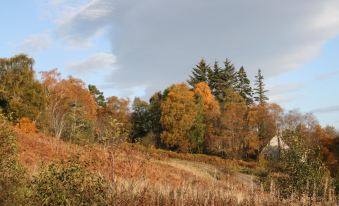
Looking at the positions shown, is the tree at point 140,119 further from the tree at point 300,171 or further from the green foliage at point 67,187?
the green foliage at point 67,187

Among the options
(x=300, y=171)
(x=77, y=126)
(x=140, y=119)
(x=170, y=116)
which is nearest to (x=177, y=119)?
(x=170, y=116)

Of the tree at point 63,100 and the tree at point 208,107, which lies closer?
the tree at point 63,100

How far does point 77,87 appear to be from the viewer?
241ft

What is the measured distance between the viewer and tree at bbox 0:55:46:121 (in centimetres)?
4684

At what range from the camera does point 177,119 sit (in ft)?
208

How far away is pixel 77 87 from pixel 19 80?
24.6 meters

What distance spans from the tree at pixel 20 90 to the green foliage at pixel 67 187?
39.5 m

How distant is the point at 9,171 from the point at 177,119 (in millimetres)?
53884

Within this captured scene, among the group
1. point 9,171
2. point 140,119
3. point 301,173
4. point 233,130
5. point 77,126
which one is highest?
point 140,119

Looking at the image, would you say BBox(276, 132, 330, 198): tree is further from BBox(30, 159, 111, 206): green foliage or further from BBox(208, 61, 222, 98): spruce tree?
BBox(208, 61, 222, 98): spruce tree

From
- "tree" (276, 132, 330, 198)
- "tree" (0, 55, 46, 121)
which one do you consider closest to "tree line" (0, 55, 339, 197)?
"tree" (0, 55, 46, 121)

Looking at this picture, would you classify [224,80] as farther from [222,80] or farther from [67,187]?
[67,187]

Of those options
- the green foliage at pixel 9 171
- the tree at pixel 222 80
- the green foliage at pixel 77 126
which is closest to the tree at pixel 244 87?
→ the tree at pixel 222 80

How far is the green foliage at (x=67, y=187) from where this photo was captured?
7617 millimetres
